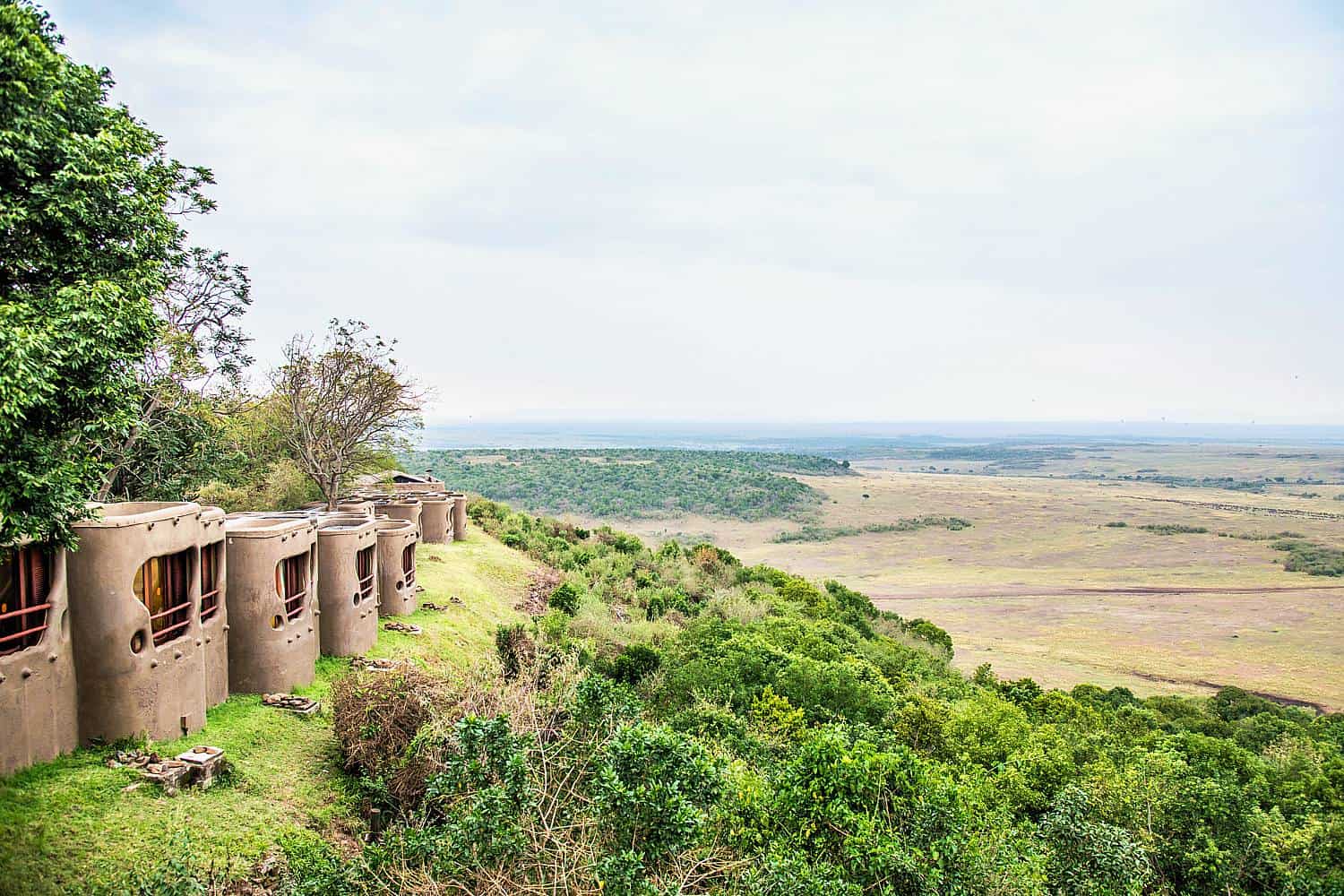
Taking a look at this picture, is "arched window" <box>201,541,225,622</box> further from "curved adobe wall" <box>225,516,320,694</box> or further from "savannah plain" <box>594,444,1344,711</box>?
"savannah plain" <box>594,444,1344,711</box>

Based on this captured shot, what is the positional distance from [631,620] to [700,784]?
23842 millimetres

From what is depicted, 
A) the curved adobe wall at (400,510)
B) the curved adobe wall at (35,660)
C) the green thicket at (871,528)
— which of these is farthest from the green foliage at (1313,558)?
the curved adobe wall at (35,660)

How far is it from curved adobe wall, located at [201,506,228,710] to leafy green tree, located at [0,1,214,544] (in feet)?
13.5

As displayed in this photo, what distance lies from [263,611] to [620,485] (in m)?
83.3

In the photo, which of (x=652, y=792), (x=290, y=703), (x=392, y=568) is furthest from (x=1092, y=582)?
(x=652, y=792)

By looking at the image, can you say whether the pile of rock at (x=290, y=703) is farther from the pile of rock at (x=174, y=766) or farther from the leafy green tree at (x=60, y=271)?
the leafy green tree at (x=60, y=271)

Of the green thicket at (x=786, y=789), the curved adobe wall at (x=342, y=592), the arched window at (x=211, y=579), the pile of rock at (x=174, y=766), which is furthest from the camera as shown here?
the curved adobe wall at (x=342, y=592)

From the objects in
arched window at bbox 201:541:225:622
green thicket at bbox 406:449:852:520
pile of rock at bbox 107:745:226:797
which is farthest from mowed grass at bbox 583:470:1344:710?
pile of rock at bbox 107:745:226:797

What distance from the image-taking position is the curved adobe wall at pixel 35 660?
34.0ft

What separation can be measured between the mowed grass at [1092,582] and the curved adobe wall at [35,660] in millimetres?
36883

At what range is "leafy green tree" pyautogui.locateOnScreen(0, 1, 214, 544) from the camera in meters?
8.02

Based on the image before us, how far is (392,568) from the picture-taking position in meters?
22.6

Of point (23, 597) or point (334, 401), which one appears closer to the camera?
point (23, 597)

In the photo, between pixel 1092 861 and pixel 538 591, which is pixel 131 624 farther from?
pixel 538 591
